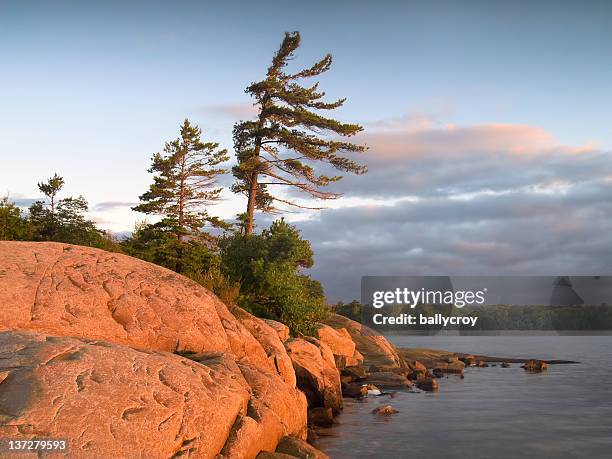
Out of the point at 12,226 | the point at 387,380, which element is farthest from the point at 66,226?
the point at 387,380

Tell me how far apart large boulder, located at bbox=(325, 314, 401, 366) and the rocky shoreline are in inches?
473

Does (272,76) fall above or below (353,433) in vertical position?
above

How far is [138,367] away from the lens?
9484 millimetres

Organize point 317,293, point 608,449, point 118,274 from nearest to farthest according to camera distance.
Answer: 1. point 118,274
2. point 608,449
3. point 317,293

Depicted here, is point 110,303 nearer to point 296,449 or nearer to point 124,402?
point 124,402

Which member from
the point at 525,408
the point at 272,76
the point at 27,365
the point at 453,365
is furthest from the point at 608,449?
the point at 272,76

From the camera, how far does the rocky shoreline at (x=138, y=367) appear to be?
8.29m

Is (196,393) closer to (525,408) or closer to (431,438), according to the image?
(431,438)

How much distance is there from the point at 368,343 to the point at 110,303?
21041 millimetres

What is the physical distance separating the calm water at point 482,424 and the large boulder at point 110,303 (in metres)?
3.85

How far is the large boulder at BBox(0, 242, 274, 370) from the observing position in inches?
469

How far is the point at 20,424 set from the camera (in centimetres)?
795

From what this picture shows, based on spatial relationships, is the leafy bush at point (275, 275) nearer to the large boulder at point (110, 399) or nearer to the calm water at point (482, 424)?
the calm water at point (482, 424)

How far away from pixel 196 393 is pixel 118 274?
16.3 ft
